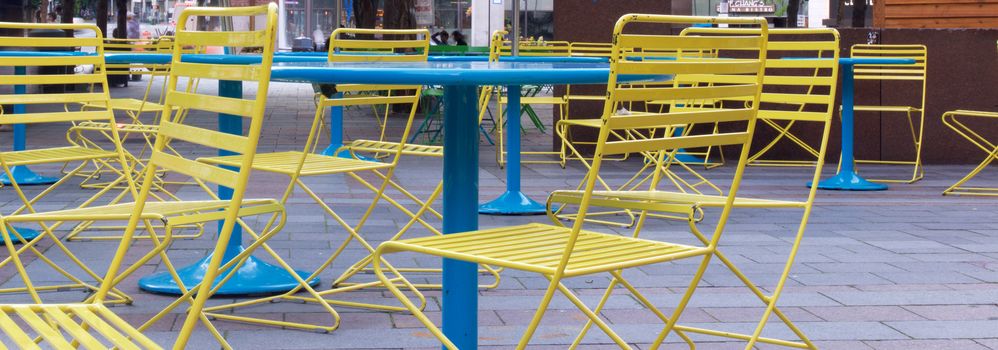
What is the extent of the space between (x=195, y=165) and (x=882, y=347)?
7.34 feet

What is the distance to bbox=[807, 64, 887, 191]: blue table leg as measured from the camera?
8.56 m

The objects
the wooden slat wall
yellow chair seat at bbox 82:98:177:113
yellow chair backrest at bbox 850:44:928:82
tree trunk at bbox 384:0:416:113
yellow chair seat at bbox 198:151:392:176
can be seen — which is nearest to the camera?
yellow chair seat at bbox 198:151:392:176

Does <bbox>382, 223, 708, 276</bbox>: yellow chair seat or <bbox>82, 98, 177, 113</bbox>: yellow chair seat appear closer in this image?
<bbox>382, 223, 708, 276</bbox>: yellow chair seat

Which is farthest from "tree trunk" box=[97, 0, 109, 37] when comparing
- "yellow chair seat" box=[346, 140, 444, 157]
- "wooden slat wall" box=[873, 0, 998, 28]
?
"yellow chair seat" box=[346, 140, 444, 157]

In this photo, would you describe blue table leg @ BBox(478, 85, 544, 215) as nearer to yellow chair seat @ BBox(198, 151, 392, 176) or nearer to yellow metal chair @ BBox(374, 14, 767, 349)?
yellow chair seat @ BBox(198, 151, 392, 176)

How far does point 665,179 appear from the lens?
885cm

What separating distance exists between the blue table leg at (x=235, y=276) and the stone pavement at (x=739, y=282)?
5cm

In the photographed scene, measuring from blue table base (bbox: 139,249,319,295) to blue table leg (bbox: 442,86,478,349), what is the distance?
1.61 meters

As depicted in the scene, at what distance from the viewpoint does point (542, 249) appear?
8.46 ft

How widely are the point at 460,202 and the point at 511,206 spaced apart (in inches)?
155

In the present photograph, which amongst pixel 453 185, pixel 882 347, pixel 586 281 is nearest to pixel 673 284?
pixel 586 281

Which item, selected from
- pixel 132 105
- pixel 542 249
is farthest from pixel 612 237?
pixel 132 105

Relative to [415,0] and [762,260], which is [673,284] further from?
[415,0]

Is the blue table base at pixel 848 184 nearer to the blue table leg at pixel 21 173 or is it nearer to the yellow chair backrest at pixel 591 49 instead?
the yellow chair backrest at pixel 591 49
